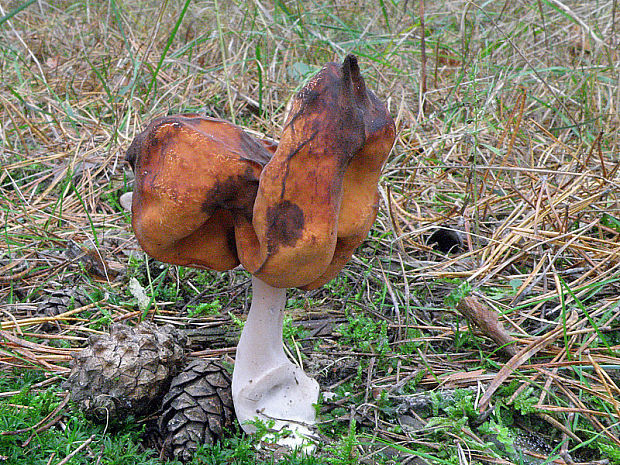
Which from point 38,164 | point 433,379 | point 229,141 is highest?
point 229,141

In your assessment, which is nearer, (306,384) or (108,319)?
(306,384)

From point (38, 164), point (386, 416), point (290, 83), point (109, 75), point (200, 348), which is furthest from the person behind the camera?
point (109, 75)

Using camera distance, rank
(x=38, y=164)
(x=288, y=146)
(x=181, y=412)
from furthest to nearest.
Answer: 1. (x=38, y=164)
2. (x=181, y=412)
3. (x=288, y=146)

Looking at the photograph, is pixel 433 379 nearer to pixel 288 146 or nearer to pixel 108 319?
pixel 288 146

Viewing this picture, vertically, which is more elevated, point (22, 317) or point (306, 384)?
point (306, 384)

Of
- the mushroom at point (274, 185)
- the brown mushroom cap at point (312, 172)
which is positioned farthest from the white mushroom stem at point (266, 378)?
the brown mushroom cap at point (312, 172)

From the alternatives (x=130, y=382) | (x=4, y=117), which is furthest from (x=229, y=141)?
(x=4, y=117)

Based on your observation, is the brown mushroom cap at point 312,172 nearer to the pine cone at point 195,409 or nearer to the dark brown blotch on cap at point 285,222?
the dark brown blotch on cap at point 285,222

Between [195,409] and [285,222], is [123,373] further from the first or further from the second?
[285,222]
